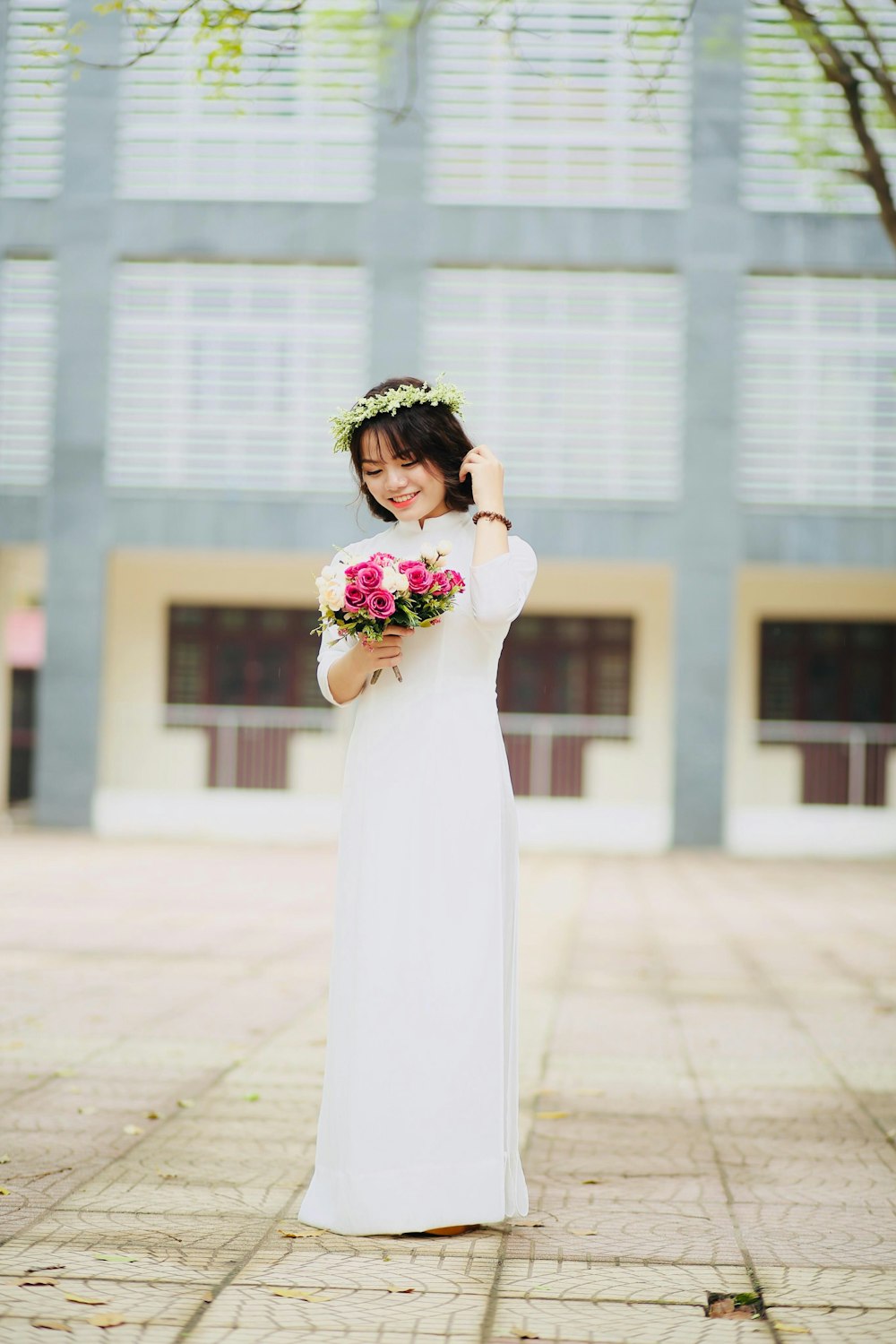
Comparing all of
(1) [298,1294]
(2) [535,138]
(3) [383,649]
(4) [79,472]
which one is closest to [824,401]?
(2) [535,138]

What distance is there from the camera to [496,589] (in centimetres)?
394

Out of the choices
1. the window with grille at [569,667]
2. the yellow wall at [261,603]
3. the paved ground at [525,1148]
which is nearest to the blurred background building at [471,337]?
the yellow wall at [261,603]

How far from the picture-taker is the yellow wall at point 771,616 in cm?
2098

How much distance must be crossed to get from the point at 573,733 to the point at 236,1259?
687 inches

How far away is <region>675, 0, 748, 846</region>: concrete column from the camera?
63.8 feet

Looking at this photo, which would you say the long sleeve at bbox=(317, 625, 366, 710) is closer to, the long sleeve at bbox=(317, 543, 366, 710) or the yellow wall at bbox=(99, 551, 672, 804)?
the long sleeve at bbox=(317, 543, 366, 710)

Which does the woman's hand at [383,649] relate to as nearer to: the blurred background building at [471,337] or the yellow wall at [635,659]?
the blurred background building at [471,337]

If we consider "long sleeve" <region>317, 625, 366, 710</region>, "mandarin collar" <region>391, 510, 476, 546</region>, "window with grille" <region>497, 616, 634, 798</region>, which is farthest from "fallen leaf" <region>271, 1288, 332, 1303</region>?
"window with grille" <region>497, 616, 634, 798</region>

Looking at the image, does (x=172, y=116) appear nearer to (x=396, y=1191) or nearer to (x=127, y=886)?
(x=127, y=886)

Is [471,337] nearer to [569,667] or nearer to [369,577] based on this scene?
[569,667]

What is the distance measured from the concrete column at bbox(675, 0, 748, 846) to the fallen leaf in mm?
16669

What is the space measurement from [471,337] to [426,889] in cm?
1677

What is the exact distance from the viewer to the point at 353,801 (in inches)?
160

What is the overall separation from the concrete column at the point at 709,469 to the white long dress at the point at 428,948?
15916mm
